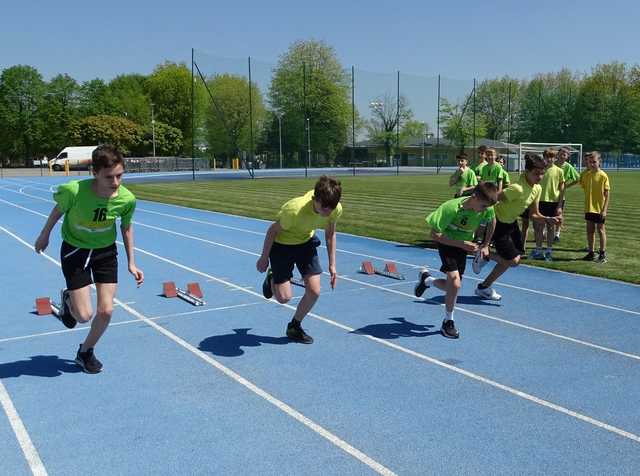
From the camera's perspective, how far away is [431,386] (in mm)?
4996

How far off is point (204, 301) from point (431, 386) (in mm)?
3741

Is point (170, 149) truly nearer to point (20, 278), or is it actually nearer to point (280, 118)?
point (280, 118)

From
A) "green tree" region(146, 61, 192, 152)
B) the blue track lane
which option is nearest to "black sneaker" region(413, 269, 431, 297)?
the blue track lane

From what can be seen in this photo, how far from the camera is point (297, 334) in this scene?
6.15 m

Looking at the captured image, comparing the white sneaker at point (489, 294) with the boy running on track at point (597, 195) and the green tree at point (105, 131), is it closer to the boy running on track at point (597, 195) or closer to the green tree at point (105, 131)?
the boy running on track at point (597, 195)

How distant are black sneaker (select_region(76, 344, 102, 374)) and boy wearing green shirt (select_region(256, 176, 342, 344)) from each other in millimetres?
1606

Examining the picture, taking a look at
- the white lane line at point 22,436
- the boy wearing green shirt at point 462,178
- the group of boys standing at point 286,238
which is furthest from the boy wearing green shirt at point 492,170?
the white lane line at point 22,436

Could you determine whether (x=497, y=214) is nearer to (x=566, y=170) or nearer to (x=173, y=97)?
(x=566, y=170)

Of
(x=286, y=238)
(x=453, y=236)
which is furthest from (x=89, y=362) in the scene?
(x=453, y=236)

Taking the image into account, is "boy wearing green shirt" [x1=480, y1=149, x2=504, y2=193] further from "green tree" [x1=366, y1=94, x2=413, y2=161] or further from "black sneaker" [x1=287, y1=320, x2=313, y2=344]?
"green tree" [x1=366, y1=94, x2=413, y2=161]

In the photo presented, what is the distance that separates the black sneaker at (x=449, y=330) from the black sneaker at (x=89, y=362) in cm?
335

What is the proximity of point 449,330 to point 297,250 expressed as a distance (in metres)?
1.79

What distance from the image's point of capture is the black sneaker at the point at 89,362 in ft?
17.3

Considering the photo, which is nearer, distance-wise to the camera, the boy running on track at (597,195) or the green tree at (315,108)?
the boy running on track at (597,195)
